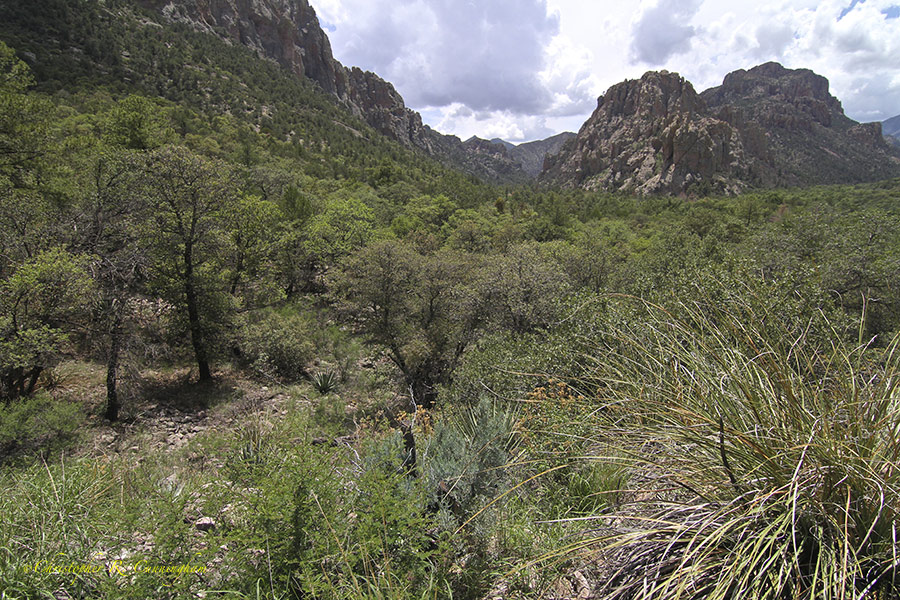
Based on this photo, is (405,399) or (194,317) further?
(405,399)

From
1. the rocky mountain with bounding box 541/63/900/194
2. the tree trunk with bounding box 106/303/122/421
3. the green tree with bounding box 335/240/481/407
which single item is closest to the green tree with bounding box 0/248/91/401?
the tree trunk with bounding box 106/303/122/421

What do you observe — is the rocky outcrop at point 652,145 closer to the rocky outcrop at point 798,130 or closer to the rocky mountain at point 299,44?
the rocky outcrop at point 798,130

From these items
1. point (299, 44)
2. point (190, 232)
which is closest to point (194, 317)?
point (190, 232)

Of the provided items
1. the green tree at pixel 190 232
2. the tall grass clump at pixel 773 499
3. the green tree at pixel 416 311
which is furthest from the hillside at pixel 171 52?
the tall grass clump at pixel 773 499

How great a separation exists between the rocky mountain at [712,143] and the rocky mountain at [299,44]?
6101 cm

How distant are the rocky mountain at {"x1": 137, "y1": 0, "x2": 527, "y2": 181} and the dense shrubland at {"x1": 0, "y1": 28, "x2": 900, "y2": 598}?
233 feet

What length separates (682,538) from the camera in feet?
5.25

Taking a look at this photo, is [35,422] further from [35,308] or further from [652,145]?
[652,145]

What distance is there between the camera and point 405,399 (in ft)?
39.2

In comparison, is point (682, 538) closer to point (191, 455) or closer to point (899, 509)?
point (899, 509)

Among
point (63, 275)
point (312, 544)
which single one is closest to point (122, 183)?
point (63, 275)

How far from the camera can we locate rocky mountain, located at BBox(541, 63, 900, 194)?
3383 inches

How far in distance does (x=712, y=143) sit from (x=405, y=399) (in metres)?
103

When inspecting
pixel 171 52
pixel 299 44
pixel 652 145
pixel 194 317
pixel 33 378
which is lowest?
pixel 33 378
